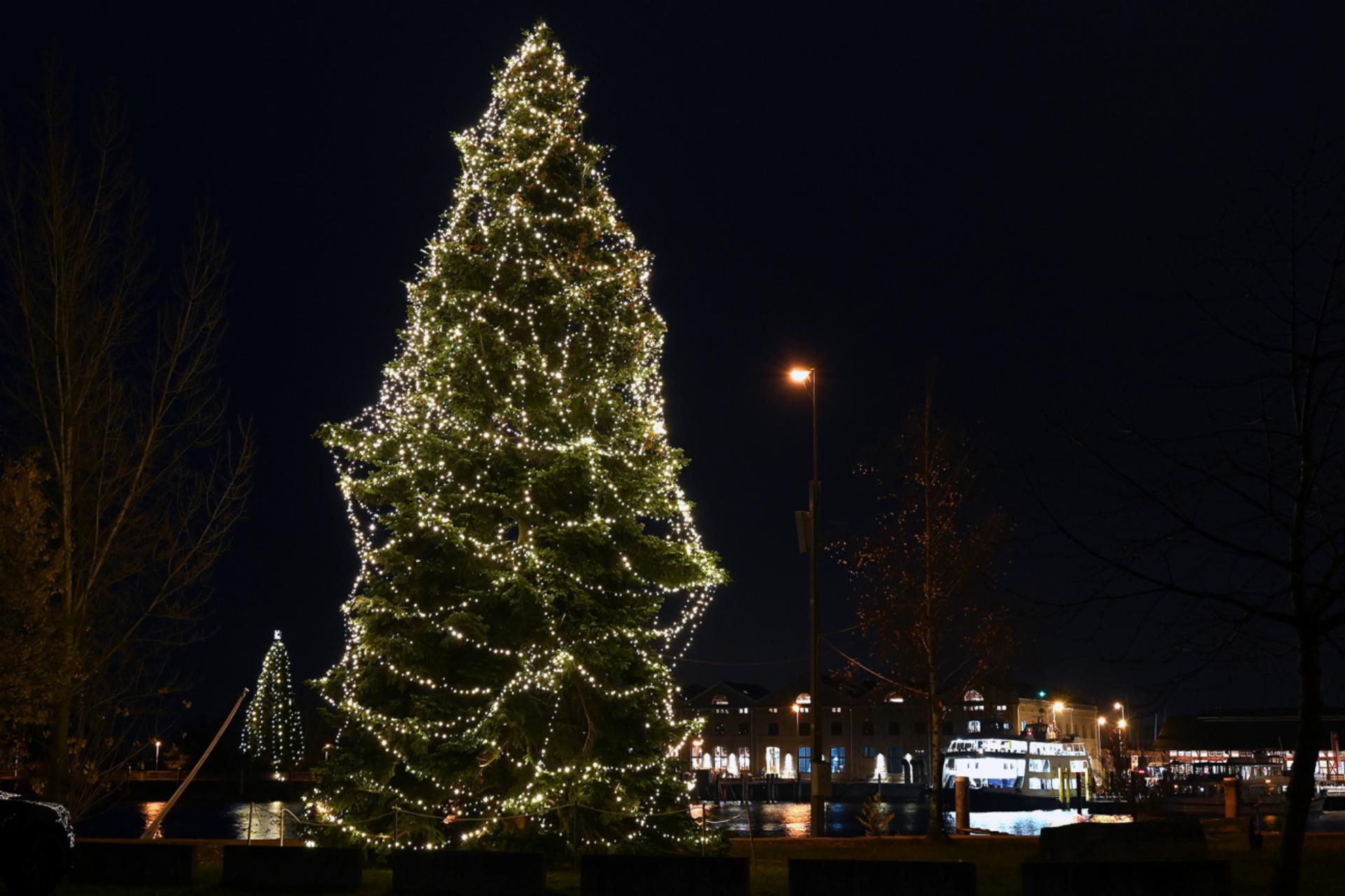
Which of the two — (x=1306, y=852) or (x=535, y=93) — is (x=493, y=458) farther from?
(x=1306, y=852)

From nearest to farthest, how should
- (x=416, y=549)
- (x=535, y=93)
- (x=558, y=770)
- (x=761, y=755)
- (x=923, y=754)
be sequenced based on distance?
(x=558, y=770) < (x=416, y=549) < (x=535, y=93) < (x=923, y=754) < (x=761, y=755)

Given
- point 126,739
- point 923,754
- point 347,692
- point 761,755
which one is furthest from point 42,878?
point 761,755

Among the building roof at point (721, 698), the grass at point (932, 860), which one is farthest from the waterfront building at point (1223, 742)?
the grass at point (932, 860)

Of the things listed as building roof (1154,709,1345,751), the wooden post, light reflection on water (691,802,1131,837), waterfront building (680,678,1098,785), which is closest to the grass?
light reflection on water (691,802,1131,837)

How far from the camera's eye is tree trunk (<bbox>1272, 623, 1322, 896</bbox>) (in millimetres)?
10430

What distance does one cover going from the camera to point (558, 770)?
1991 cm

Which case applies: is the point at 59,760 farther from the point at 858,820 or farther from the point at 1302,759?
the point at 858,820

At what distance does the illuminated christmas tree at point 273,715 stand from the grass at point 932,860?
69789mm

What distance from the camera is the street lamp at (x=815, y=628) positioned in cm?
2444

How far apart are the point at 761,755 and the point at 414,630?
113 meters

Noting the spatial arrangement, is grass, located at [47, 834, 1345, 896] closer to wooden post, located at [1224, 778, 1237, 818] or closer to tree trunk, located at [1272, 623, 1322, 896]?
tree trunk, located at [1272, 623, 1322, 896]

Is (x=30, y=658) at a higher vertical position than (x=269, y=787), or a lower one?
higher

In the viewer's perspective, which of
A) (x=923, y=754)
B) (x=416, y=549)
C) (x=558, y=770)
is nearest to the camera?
(x=558, y=770)

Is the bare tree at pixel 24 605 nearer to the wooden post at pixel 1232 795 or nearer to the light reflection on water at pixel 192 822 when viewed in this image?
the light reflection on water at pixel 192 822
